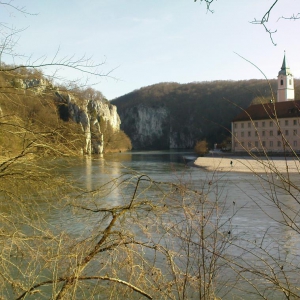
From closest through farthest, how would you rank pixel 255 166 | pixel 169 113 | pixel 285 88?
pixel 255 166
pixel 285 88
pixel 169 113

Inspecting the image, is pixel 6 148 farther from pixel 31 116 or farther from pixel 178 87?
pixel 178 87

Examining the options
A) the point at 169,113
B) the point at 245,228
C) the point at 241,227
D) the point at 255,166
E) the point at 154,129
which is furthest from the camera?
the point at 169,113

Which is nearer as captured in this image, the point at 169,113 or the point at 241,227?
the point at 241,227

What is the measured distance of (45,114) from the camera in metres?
3.75

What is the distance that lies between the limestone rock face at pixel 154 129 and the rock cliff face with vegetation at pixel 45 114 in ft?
413

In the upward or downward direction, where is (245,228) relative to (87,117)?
downward

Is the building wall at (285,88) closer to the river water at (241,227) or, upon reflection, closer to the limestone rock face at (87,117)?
the river water at (241,227)

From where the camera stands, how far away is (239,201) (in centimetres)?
1340

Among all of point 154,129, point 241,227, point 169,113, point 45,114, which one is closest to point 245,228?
point 241,227

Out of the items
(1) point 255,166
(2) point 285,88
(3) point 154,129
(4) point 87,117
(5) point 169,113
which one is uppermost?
(5) point 169,113

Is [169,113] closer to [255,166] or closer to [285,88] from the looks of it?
[285,88]

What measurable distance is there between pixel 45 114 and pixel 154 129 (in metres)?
134

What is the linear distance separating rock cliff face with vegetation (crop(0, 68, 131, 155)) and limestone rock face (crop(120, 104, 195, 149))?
413 feet

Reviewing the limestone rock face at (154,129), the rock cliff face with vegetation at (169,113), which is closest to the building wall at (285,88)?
the rock cliff face with vegetation at (169,113)
